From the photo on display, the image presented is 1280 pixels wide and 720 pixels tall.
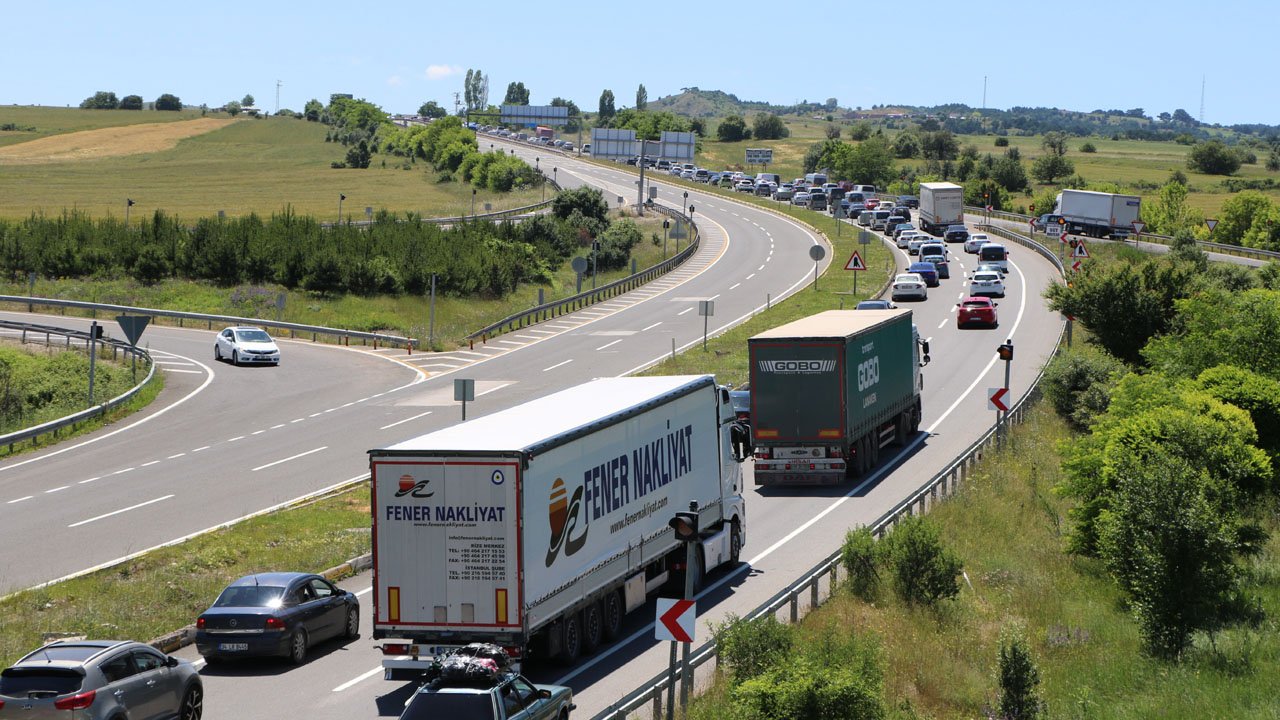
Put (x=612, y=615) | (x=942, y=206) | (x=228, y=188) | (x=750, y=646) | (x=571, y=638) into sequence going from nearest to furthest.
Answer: (x=750, y=646) < (x=571, y=638) < (x=612, y=615) < (x=942, y=206) < (x=228, y=188)

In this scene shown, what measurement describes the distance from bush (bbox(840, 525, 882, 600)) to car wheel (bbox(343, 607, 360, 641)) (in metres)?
8.54

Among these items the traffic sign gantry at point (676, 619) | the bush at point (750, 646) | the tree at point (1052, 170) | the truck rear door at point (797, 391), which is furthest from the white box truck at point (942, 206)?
the traffic sign gantry at point (676, 619)

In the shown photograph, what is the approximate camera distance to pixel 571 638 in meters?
19.8

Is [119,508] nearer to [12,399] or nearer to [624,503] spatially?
[624,503]

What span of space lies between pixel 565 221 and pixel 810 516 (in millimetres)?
64161

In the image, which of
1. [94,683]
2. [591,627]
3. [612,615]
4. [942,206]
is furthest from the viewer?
[942,206]

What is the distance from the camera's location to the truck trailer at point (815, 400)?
33.4 meters

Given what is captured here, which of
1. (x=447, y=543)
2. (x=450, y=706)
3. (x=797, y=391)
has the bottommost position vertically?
(x=797, y=391)

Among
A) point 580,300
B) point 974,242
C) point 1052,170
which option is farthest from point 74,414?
point 1052,170

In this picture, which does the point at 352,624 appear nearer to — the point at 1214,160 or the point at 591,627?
the point at 591,627

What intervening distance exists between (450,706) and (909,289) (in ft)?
183

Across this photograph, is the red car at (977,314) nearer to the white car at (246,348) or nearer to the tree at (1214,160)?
the white car at (246,348)

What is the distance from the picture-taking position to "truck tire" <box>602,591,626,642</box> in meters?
21.0

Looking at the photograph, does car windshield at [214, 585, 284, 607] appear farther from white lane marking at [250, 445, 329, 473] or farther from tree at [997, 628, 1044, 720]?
white lane marking at [250, 445, 329, 473]
